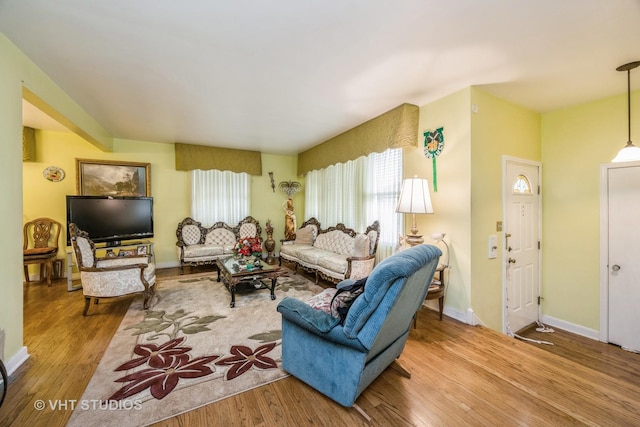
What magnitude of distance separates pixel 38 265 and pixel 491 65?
7.27m

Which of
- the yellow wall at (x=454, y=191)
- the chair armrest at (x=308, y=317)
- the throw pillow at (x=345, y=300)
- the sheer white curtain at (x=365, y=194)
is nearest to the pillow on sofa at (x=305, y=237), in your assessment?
the sheer white curtain at (x=365, y=194)

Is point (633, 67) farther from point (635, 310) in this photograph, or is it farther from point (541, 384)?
point (541, 384)

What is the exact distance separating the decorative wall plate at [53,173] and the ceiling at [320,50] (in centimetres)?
201

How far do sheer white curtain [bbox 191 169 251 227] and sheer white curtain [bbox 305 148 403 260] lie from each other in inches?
71.1

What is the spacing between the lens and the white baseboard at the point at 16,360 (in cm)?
196

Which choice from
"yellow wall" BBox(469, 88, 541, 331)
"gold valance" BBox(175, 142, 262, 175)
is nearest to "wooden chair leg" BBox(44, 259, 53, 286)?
"gold valance" BBox(175, 142, 262, 175)

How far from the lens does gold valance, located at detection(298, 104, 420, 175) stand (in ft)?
11.1

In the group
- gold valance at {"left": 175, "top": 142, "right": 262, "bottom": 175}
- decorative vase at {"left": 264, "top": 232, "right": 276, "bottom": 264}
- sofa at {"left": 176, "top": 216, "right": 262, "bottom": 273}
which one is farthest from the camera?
decorative vase at {"left": 264, "top": 232, "right": 276, "bottom": 264}

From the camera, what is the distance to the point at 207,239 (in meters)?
5.58

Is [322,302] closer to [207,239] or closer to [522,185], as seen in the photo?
[522,185]

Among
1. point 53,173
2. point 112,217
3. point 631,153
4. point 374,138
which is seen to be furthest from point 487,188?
point 53,173

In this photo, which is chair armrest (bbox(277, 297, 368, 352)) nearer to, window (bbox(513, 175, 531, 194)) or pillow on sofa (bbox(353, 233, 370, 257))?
pillow on sofa (bbox(353, 233, 370, 257))

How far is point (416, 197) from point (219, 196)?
4.54 m

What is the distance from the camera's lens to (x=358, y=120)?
4000mm
